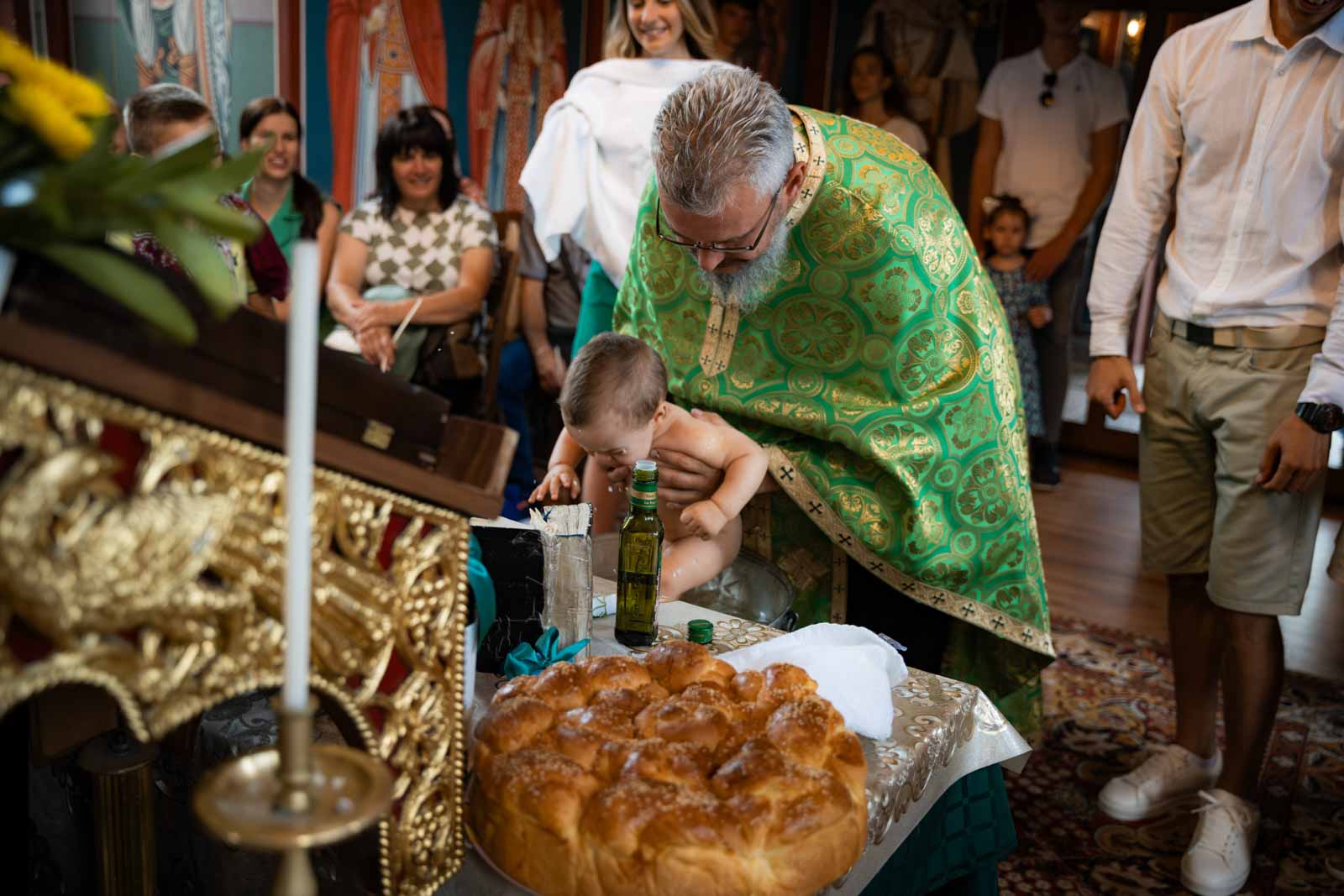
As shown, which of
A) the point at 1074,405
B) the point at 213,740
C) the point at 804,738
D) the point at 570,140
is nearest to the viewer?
the point at 804,738

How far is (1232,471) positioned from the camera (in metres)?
2.44

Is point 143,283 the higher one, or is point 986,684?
point 143,283

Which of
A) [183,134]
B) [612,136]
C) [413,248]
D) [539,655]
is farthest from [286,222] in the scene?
[539,655]

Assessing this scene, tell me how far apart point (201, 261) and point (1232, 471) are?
224 cm

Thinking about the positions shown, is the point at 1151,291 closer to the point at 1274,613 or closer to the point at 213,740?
the point at 1274,613

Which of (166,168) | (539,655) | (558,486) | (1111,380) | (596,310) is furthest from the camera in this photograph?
(596,310)

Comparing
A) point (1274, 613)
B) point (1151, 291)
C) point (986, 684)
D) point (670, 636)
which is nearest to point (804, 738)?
point (670, 636)

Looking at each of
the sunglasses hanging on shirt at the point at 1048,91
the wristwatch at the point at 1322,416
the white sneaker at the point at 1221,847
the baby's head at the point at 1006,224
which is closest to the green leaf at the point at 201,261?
the wristwatch at the point at 1322,416

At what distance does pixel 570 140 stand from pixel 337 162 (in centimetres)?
160

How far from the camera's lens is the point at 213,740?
4.01ft

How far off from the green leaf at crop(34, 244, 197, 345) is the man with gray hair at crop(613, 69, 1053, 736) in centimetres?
123

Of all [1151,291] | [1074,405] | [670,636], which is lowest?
[1074,405]

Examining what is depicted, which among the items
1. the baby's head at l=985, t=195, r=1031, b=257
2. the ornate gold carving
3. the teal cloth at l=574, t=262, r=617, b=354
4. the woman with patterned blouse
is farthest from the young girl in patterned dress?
the ornate gold carving

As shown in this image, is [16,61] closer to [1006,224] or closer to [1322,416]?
[1322,416]
